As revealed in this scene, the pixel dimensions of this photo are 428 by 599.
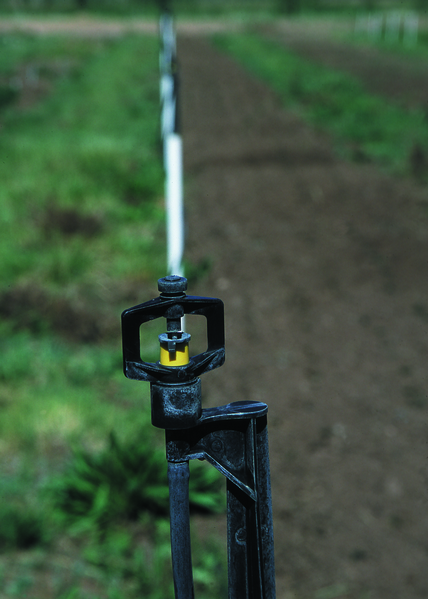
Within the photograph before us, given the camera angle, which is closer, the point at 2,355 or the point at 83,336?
the point at 2,355

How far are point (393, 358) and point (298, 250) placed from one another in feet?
6.57

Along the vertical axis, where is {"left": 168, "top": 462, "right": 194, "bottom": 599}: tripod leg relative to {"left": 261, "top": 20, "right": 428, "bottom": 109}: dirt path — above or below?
above

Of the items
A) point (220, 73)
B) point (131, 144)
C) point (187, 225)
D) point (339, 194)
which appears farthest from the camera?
point (220, 73)

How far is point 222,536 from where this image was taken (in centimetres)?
287

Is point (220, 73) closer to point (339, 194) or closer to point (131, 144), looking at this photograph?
point (131, 144)

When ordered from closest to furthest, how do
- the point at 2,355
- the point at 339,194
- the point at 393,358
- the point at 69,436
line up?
the point at 69,436
the point at 2,355
the point at 393,358
the point at 339,194

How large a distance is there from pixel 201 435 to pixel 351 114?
10.9 m

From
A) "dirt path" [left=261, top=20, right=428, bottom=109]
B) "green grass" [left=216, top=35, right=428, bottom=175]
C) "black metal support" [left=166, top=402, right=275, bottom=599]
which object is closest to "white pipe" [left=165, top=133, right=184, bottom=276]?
"black metal support" [left=166, top=402, right=275, bottom=599]

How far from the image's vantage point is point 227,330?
4738mm

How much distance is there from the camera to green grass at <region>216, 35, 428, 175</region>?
9305 mm

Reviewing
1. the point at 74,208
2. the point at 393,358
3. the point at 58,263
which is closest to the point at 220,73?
the point at 74,208

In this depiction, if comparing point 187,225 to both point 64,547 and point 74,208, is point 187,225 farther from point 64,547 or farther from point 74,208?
point 64,547

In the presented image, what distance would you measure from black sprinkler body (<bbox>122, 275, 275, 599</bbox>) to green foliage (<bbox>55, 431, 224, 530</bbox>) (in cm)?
170

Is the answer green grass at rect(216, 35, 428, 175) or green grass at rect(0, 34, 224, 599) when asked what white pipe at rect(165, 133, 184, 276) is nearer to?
green grass at rect(0, 34, 224, 599)
